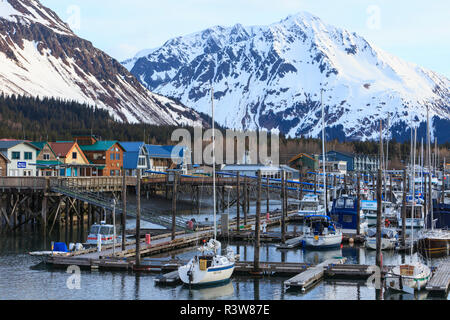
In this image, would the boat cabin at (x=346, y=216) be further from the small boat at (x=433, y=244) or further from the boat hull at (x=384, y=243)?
the small boat at (x=433, y=244)

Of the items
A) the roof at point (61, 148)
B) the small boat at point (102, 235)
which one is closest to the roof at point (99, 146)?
the roof at point (61, 148)

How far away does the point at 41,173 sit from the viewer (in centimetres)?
10762

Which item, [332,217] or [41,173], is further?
[41,173]

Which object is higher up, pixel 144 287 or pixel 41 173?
pixel 41 173

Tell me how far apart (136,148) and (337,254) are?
80.0m

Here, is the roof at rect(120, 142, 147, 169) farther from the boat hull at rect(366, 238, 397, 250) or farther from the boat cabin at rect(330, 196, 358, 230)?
the boat hull at rect(366, 238, 397, 250)

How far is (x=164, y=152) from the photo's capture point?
159m

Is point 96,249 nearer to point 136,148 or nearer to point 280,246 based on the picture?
point 280,246

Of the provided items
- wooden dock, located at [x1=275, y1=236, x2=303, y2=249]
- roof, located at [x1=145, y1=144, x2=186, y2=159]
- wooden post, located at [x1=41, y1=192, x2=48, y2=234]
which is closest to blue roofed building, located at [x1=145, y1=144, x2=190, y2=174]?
roof, located at [x1=145, y1=144, x2=186, y2=159]

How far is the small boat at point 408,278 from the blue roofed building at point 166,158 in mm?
106771

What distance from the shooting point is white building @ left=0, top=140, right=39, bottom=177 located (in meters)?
97.4
